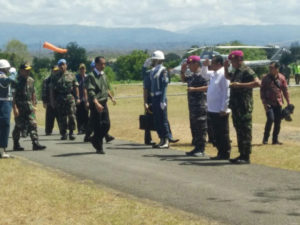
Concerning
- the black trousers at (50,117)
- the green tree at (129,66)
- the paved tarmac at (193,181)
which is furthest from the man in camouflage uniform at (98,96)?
the green tree at (129,66)

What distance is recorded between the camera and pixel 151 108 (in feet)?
47.3

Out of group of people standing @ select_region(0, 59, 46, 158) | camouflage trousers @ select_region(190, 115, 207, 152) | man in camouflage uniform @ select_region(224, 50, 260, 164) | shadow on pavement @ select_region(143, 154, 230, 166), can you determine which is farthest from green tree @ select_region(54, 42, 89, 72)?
man in camouflage uniform @ select_region(224, 50, 260, 164)

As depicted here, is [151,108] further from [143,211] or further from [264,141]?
[143,211]

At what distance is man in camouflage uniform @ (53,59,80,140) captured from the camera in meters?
16.4

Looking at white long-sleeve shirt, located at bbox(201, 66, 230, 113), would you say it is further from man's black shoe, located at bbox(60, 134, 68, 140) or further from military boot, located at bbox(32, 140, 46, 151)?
man's black shoe, located at bbox(60, 134, 68, 140)

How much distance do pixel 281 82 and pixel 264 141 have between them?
53.3 inches

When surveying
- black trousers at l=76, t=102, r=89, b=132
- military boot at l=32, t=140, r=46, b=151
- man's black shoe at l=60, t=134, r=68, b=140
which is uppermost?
black trousers at l=76, t=102, r=89, b=132

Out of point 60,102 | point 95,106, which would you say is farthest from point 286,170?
point 60,102

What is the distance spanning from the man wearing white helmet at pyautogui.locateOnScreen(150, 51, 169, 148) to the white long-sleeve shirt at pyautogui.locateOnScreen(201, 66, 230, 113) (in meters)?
1.94

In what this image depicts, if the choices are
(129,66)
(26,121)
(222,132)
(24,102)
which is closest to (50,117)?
(26,121)

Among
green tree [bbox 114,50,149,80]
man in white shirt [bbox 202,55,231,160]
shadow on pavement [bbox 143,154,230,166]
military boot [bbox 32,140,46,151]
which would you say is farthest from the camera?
green tree [bbox 114,50,149,80]

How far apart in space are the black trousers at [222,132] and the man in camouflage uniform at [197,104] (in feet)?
2.14

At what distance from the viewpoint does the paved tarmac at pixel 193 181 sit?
7.68 m

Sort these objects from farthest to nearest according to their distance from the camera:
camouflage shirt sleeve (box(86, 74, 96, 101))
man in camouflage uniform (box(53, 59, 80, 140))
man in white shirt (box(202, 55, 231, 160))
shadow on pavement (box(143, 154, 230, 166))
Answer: man in camouflage uniform (box(53, 59, 80, 140)) → camouflage shirt sleeve (box(86, 74, 96, 101)) → man in white shirt (box(202, 55, 231, 160)) → shadow on pavement (box(143, 154, 230, 166))
